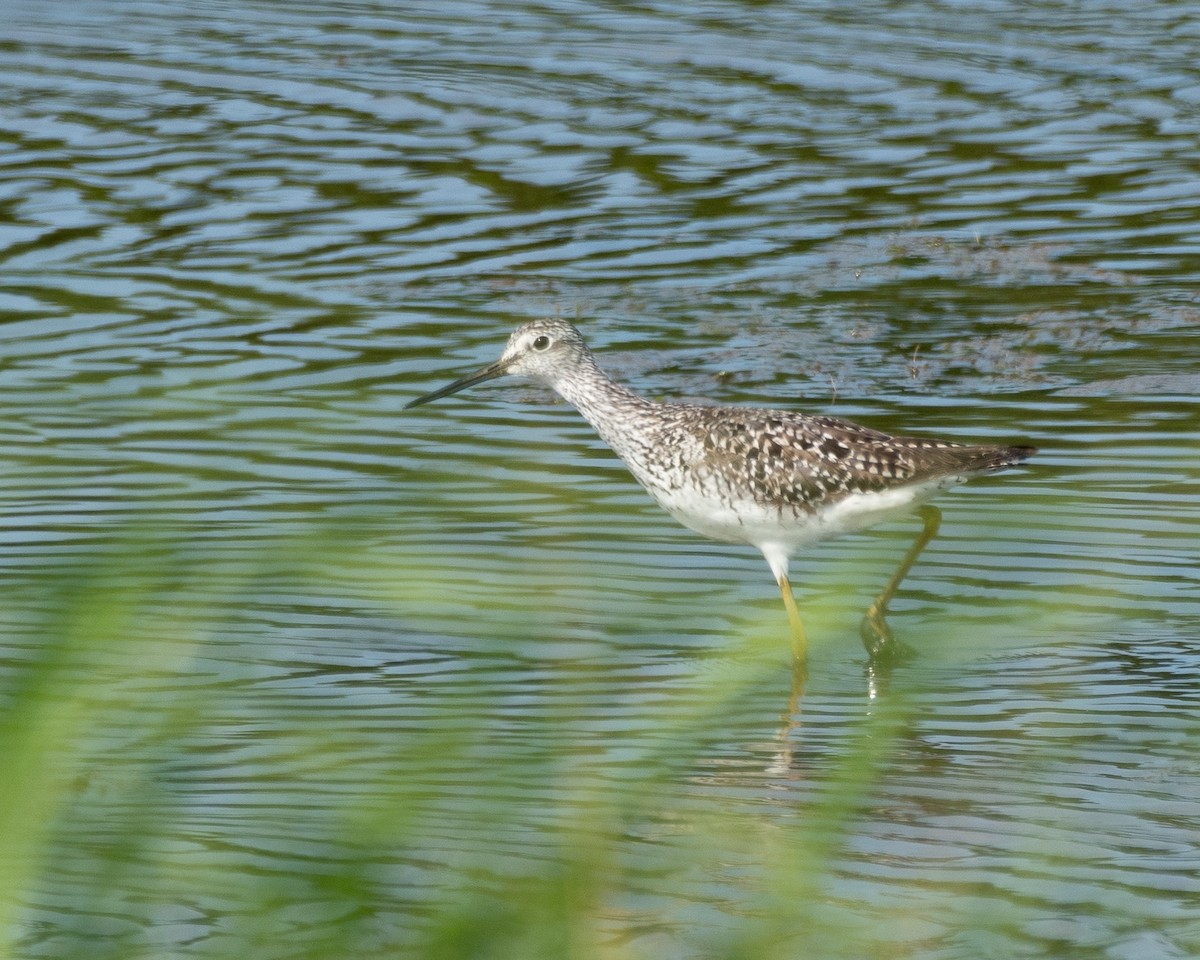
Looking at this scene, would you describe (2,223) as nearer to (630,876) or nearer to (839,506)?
(839,506)

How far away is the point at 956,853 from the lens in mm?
5602

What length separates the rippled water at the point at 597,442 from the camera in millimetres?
2107

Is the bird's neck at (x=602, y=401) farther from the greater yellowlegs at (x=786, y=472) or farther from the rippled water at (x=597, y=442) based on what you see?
the rippled water at (x=597, y=442)

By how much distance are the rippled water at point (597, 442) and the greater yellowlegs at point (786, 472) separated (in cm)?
23

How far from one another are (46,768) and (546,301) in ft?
34.3

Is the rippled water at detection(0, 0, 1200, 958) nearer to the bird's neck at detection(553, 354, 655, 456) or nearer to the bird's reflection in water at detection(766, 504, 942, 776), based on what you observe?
the bird's reflection in water at detection(766, 504, 942, 776)

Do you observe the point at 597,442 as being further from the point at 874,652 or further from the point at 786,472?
the point at 874,652

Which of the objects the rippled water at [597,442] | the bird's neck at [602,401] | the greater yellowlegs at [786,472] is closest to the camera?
the rippled water at [597,442]

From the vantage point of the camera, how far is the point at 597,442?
998 cm

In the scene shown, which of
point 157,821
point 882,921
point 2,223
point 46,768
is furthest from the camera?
point 2,223

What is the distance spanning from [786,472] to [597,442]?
2.48 metres

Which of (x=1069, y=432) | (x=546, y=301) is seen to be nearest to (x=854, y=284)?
(x=546, y=301)

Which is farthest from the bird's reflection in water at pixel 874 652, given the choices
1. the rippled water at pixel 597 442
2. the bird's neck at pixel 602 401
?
the bird's neck at pixel 602 401

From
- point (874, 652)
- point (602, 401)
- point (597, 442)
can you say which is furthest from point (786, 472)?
point (874, 652)
